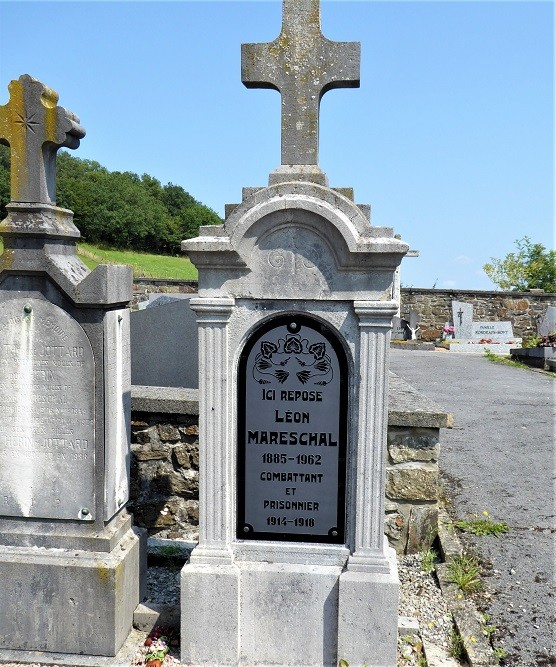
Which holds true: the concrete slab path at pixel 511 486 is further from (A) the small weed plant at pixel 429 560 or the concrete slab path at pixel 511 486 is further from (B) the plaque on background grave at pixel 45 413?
(B) the plaque on background grave at pixel 45 413

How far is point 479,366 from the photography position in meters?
16.2

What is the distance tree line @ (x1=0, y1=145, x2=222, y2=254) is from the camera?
48.0 m

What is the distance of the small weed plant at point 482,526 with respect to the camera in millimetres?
5090

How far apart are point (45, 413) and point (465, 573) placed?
3026mm

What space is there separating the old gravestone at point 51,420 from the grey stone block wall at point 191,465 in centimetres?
144

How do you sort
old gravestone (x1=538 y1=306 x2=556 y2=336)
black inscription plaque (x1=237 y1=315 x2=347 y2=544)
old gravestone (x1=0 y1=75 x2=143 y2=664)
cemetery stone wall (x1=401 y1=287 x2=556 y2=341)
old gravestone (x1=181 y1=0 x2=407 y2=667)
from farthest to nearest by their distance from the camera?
cemetery stone wall (x1=401 y1=287 x2=556 y2=341) < old gravestone (x1=538 y1=306 x2=556 y2=336) < old gravestone (x1=0 y1=75 x2=143 y2=664) < black inscription plaque (x1=237 y1=315 x2=347 y2=544) < old gravestone (x1=181 y1=0 x2=407 y2=667)

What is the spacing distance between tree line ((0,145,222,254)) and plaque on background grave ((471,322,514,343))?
28.6 meters

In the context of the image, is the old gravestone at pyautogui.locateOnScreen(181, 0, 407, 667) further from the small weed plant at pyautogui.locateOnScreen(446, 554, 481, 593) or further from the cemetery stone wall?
the cemetery stone wall

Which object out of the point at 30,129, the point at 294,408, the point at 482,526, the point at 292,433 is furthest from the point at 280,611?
the point at 30,129

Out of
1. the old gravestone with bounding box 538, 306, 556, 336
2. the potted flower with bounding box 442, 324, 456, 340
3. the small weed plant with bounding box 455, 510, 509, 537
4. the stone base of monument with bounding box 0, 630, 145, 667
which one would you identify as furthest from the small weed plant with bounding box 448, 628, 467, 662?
the potted flower with bounding box 442, 324, 456, 340

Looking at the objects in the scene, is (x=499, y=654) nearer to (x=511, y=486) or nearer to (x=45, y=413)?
(x=45, y=413)

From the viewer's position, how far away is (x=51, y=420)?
3.49 meters

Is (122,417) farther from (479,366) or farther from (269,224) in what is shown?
(479,366)

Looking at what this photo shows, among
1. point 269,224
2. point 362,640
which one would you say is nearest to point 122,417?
point 269,224
